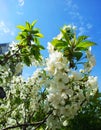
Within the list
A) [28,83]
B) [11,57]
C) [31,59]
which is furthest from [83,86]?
[28,83]

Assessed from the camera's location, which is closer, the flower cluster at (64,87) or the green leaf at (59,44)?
the flower cluster at (64,87)

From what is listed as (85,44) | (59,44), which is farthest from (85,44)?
(59,44)

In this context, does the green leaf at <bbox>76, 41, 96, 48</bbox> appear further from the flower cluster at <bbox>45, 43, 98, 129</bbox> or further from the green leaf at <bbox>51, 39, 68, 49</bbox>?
the flower cluster at <bbox>45, 43, 98, 129</bbox>

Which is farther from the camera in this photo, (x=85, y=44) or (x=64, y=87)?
(x=85, y=44)

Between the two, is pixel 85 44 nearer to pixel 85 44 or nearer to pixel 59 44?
pixel 85 44

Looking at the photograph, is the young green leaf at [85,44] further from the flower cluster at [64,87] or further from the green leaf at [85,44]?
the flower cluster at [64,87]

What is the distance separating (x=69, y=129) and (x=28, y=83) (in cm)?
289

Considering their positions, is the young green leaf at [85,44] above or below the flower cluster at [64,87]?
above

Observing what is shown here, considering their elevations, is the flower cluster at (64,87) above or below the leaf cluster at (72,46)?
below

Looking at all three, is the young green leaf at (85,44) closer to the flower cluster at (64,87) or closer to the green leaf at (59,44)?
the green leaf at (59,44)

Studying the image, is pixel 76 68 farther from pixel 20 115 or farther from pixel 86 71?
pixel 20 115

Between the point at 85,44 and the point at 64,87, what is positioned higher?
the point at 85,44

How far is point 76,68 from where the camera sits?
3596 millimetres

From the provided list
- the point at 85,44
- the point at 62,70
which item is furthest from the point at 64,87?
the point at 85,44
